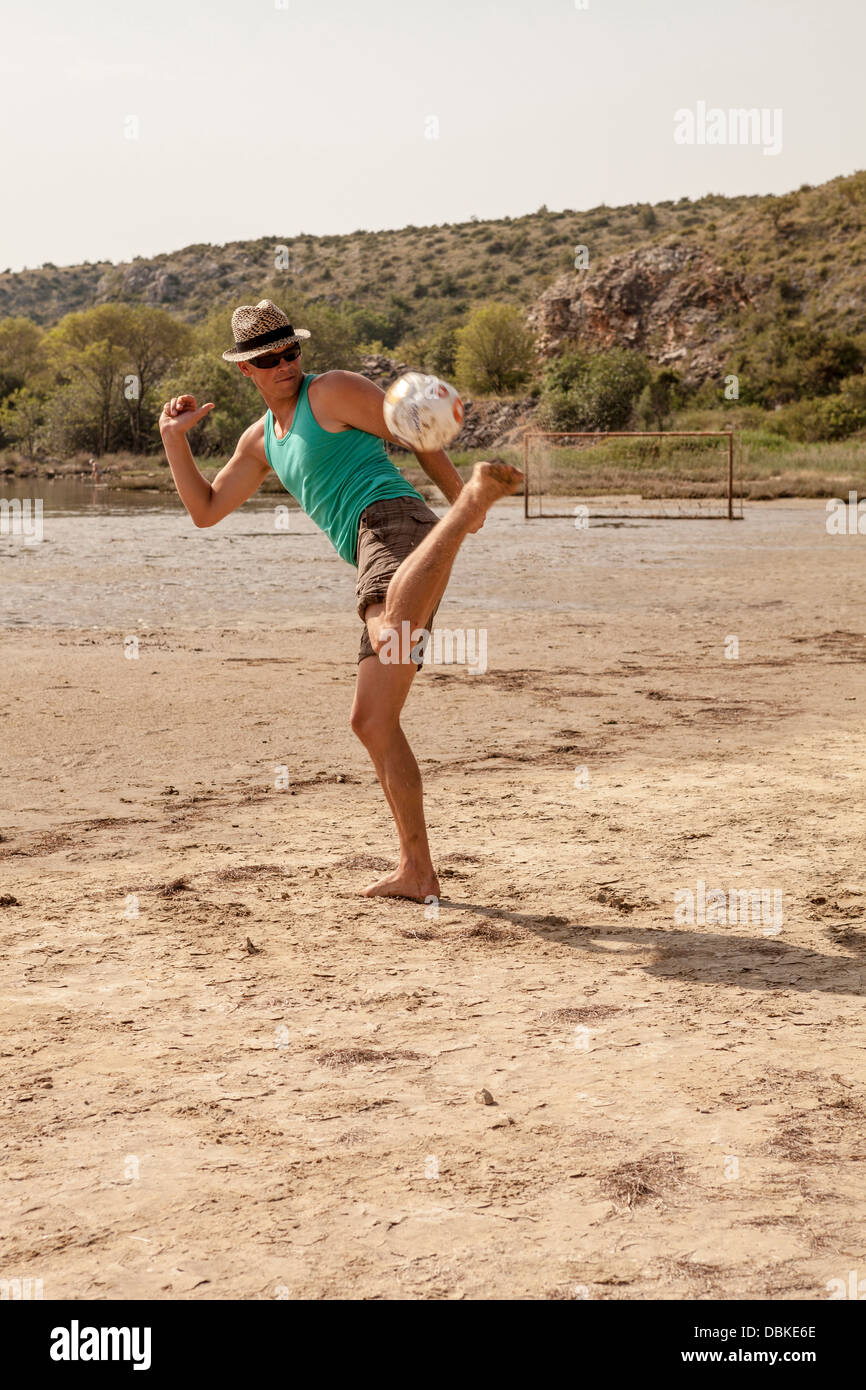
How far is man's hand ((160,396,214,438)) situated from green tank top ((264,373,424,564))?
410mm

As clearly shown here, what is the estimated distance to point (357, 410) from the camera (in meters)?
4.85

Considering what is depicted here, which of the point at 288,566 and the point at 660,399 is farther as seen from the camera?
the point at 660,399

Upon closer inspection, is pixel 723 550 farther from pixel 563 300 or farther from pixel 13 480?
pixel 563 300

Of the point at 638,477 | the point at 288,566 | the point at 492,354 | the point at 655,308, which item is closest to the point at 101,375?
the point at 492,354

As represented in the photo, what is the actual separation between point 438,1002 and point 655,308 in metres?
76.3

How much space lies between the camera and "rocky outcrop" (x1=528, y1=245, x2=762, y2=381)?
73375 millimetres

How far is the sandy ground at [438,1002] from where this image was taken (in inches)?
109

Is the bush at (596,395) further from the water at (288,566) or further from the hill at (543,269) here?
the water at (288,566)

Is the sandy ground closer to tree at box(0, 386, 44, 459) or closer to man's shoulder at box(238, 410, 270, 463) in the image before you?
man's shoulder at box(238, 410, 270, 463)

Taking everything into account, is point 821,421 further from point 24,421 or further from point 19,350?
point 19,350

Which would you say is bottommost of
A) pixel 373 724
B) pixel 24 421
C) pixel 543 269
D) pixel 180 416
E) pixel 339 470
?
pixel 373 724

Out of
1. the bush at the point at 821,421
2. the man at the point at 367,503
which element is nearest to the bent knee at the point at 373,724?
the man at the point at 367,503

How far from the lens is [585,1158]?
3.11 meters
